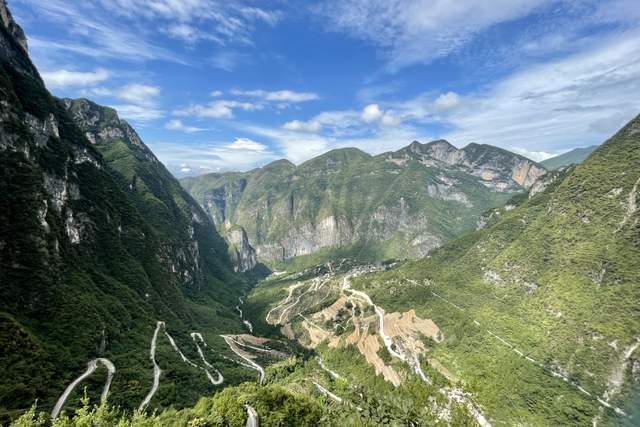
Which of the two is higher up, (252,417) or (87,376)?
(252,417)

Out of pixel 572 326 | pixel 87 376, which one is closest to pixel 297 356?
pixel 87 376

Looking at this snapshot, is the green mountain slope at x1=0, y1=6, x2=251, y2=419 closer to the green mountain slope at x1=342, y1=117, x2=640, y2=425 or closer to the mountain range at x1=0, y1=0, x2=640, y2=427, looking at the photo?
the mountain range at x1=0, y1=0, x2=640, y2=427

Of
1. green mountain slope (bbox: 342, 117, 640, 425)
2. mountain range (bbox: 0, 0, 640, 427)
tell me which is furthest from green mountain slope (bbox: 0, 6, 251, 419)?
green mountain slope (bbox: 342, 117, 640, 425)

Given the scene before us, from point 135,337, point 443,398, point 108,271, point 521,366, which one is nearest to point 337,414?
point 443,398

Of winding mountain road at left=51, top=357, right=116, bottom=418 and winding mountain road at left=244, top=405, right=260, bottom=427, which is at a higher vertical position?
winding mountain road at left=244, top=405, right=260, bottom=427

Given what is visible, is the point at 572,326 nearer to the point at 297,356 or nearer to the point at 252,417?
the point at 297,356

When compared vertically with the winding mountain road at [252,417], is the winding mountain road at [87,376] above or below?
below

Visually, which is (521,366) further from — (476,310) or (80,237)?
(80,237)

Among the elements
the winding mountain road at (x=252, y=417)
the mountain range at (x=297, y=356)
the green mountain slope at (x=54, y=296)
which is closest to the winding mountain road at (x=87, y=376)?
the mountain range at (x=297, y=356)

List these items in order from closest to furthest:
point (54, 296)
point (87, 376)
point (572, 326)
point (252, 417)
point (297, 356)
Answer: point (252, 417) < point (87, 376) < point (54, 296) < point (572, 326) < point (297, 356)

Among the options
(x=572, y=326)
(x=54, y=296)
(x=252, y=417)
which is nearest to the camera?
(x=252, y=417)

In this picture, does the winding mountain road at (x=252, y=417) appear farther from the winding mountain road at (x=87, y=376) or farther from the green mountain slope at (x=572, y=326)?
the green mountain slope at (x=572, y=326)
